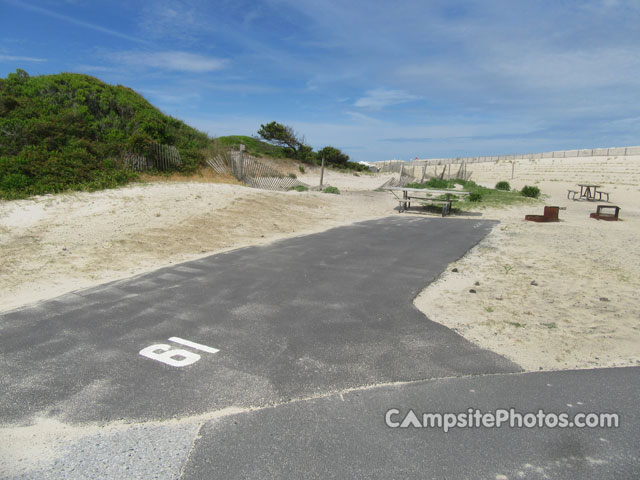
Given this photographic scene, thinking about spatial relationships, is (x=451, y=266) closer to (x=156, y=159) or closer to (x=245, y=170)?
(x=156, y=159)

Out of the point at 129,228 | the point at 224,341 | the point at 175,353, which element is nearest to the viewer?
the point at 175,353

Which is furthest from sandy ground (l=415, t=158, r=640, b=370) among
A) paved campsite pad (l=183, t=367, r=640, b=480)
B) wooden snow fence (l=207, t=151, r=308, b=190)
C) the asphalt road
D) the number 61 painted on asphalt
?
wooden snow fence (l=207, t=151, r=308, b=190)

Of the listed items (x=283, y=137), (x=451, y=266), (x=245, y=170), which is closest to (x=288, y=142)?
(x=283, y=137)

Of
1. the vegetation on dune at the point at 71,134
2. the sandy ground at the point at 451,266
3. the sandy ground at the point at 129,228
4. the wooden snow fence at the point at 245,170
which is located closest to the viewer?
the sandy ground at the point at 451,266

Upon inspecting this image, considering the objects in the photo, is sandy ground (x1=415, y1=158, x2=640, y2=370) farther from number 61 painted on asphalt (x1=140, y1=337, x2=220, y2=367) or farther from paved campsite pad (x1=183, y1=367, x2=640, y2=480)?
number 61 painted on asphalt (x1=140, y1=337, x2=220, y2=367)

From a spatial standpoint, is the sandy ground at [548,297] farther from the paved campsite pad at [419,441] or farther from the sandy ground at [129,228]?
the sandy ground at [129,228]

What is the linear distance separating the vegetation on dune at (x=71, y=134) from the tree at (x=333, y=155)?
18.3 meters

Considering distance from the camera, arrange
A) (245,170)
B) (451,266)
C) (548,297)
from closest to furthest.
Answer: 1. (548,297)
2. (451,266)
3. (245,170)

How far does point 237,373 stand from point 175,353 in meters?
0.70

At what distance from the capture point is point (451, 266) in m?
7.07

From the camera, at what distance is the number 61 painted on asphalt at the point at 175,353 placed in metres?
3.45

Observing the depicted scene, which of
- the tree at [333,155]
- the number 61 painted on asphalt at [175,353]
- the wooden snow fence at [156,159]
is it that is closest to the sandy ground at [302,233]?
the number 61 painted on asphalt at [175,353]

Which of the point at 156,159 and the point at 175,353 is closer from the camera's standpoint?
the point at 175,353

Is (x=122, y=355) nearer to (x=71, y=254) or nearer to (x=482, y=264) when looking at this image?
(x=71, y=254)
